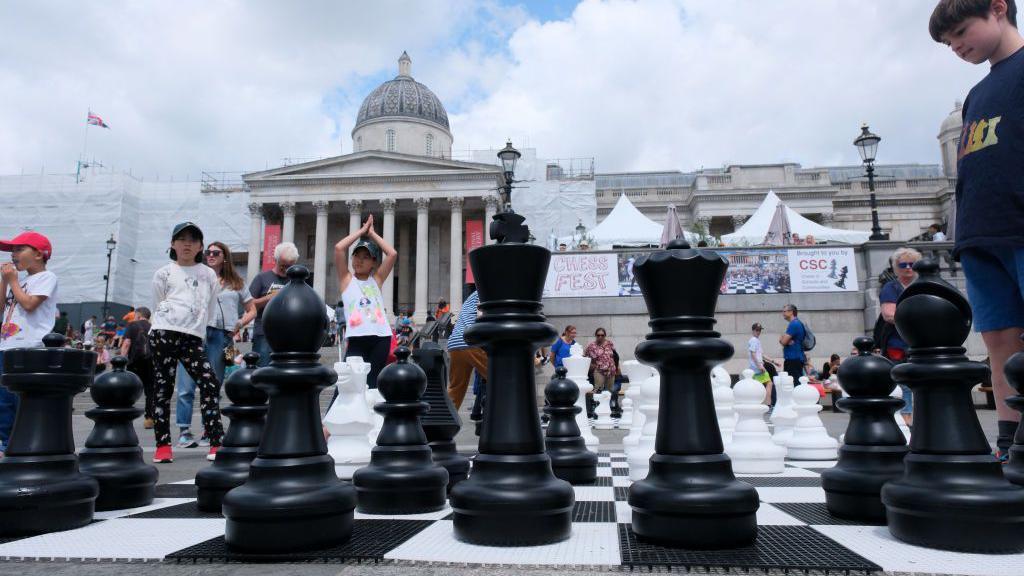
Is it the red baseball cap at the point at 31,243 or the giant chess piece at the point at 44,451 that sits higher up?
the red baseball cap at the point at 31,243

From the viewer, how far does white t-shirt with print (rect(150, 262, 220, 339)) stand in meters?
3.60

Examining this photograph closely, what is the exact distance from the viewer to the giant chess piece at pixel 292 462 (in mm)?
1324

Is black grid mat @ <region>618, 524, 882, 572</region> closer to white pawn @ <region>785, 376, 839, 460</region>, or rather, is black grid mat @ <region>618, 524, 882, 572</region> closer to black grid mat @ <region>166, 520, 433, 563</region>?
black grid mat @ <region>166, 520, 433, 563</region>

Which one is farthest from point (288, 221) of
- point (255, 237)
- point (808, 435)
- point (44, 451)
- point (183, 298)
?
point (44, 451)

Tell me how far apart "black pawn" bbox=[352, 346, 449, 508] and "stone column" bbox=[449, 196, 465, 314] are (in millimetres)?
34003

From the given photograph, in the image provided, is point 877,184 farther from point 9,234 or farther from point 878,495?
point 9,234

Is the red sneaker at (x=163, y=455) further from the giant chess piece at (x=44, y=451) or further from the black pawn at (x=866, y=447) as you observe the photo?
the black pawn at (x=866, y=447)

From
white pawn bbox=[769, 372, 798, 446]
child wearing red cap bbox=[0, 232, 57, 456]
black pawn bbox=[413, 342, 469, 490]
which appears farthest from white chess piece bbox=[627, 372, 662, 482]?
child wearing red cap bbox=[0, 232, 57, 456]

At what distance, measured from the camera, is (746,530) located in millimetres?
1367

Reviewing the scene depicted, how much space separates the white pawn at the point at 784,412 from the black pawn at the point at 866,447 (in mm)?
1801

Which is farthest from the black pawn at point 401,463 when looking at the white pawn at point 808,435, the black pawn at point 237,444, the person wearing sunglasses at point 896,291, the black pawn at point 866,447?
the person wearing sunglasses at point 896,291

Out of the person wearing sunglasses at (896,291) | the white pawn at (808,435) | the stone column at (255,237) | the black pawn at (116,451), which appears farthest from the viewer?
the stone column at (255,237)

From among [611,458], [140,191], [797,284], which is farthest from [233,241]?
[611,458]

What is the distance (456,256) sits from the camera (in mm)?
36906
